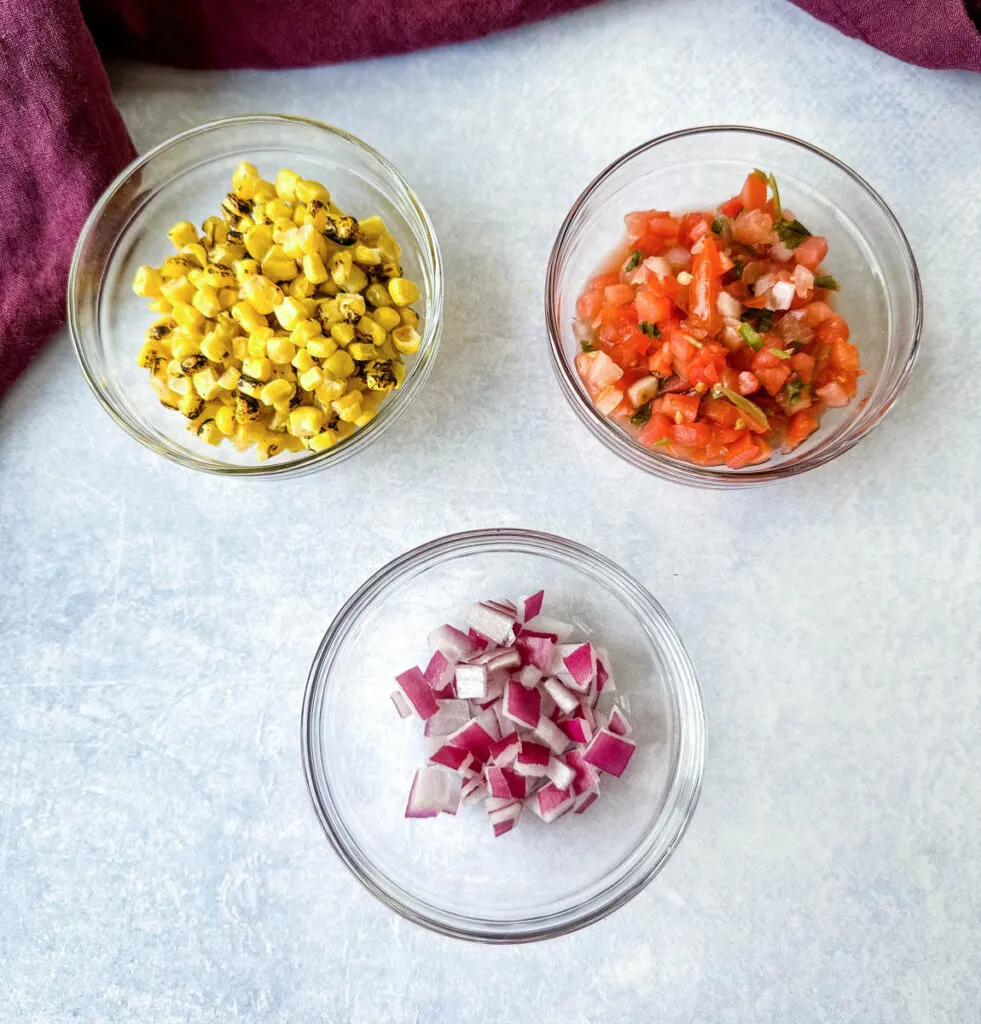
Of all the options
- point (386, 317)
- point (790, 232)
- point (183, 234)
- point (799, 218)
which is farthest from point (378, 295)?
point (799, 218)

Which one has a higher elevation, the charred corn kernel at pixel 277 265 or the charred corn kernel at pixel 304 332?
the charred corn kernel at pixel 277 265

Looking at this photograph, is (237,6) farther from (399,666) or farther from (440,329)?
(399,666)

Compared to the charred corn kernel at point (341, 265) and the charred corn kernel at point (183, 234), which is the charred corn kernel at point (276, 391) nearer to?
the charred corn kernel at point (341, 265)

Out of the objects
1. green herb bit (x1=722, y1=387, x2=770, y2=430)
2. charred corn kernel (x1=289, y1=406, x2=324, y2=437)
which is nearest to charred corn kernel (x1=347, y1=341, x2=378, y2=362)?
charred corn kernel (x1=289, y1=406, x2=324, y2=437)

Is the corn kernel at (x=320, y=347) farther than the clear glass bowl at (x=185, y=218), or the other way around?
the clear glass bowl at (x=185, y=218)

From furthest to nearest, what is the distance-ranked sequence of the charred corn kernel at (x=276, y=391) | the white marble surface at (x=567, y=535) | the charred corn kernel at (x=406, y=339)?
1. the white marble surface at (x=567, y=535)
2. the charred corn kernel at (x=406, y=339)
3. the charred corn kernel at (x=276, y=391)

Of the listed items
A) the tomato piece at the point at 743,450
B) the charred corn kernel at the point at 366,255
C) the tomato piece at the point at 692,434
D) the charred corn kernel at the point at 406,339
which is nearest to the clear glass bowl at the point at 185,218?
the charred corn kernel at the point at 406,339

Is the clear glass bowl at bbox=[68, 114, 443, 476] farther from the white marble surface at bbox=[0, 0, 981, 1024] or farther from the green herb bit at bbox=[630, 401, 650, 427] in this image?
the green herb bit at bbox=[630, 401, 650, 427]
